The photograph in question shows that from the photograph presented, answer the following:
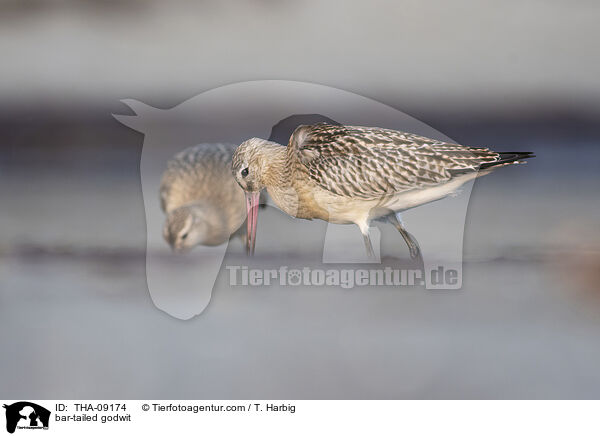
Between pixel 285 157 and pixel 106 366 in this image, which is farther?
pixel 106 366

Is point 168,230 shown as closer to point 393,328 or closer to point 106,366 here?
point 106,366

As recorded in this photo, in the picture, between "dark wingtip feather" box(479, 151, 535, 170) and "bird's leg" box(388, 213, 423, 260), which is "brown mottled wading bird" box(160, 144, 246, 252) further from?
"dark wingtip feather" box(479, 151, 535, 170)

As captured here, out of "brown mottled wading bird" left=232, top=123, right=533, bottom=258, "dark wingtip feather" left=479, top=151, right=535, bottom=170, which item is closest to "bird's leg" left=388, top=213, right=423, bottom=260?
"brown mottled wading bird" left=232, top=123, right=533, bottom=258

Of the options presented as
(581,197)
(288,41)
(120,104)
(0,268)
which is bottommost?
(0,268)

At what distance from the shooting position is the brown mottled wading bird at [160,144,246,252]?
6.82 ft

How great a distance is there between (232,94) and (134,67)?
0.35m

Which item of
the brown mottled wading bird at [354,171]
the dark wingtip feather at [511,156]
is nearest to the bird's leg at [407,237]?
the brown mottled wading bird at [354,171]

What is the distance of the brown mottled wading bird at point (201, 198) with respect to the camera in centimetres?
208


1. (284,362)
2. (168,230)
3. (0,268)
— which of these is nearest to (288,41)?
(168,230)

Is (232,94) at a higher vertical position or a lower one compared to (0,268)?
higher

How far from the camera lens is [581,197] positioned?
217 centimetres

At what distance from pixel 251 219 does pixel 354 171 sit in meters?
0.38

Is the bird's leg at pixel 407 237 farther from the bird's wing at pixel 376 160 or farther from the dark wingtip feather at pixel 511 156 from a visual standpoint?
the dark wingtip feather at pixel 511 156

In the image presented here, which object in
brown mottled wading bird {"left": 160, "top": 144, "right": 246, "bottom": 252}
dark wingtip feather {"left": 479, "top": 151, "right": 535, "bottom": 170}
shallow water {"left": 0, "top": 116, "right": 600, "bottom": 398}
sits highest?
dark wingtip feather {"left": 479, "top": 151, "right": 535, "bottom": 170}
